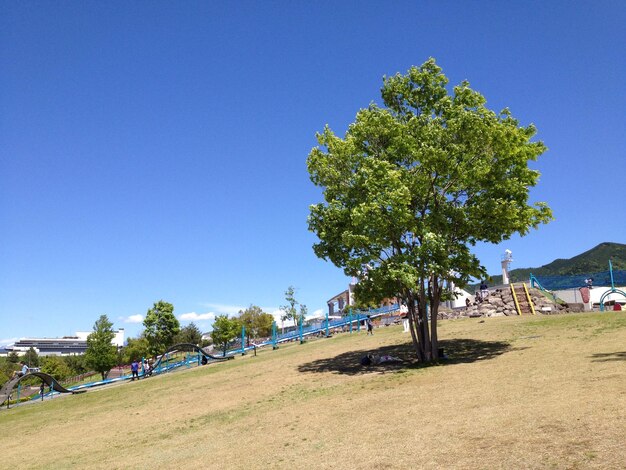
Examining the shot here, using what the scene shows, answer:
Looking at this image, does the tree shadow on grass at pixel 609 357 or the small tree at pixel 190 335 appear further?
the small tree at pixel 190 335

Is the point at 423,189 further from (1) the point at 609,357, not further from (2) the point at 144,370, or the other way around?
(2) the point at 144,370

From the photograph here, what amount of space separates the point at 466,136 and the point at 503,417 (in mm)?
14536

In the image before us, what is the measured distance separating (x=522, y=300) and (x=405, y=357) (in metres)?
20.2

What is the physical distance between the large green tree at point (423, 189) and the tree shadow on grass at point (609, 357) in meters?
6.73

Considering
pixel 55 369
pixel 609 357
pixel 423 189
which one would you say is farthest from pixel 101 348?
pixel 609 357

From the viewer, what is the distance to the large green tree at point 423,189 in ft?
72.2

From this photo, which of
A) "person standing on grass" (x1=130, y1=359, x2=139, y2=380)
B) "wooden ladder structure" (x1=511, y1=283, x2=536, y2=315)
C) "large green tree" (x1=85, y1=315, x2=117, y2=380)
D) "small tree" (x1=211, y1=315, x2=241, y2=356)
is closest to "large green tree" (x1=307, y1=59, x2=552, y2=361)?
"wooden ladder structure" (x1=511, y1=283, x2=536, y2=315)

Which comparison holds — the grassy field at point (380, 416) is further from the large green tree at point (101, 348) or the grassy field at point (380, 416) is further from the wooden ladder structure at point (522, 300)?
the large green tree at point (101, 348)

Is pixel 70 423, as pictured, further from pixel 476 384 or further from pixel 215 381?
pixel 476 384

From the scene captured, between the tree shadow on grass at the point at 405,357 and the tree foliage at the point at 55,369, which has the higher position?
the tree shadow on grass at the point at 405,357

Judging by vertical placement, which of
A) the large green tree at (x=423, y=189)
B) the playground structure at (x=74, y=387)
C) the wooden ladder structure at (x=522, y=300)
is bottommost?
the playground structure at (x=74, y=387)

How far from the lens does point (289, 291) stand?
323 ft

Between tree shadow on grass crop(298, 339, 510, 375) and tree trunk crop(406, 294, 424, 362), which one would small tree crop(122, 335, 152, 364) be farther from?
tree trunk crop(406, 294, 424, 362)

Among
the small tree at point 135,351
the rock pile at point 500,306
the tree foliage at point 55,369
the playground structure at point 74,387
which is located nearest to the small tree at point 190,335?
the small tree at point 135,351
